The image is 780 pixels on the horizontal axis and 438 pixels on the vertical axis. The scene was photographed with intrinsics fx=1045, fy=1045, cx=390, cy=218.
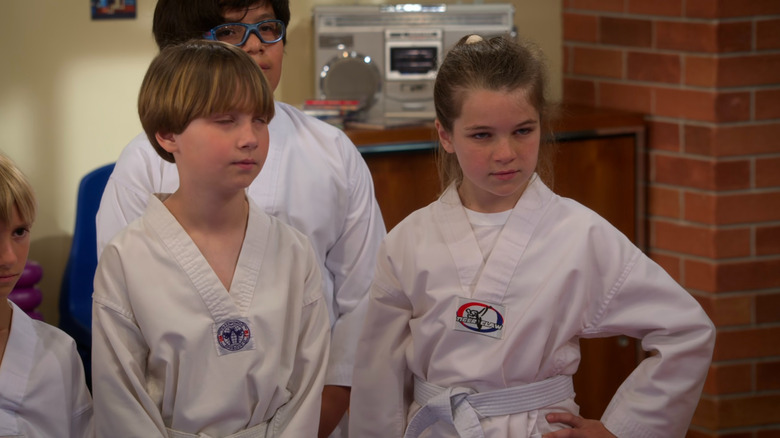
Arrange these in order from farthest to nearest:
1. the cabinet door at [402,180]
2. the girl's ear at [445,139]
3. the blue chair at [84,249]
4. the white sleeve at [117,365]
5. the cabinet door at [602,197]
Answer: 1. the cabinet door at [602,197]
2. the blue chair at [84,249]
3. the cabinet door at [402,180]
4. the girl's ear at [445,139]
5. the white sleeve at [117,365]

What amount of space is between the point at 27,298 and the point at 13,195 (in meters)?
1.35

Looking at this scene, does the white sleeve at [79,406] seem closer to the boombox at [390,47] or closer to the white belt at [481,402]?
the white belt at [481,402]

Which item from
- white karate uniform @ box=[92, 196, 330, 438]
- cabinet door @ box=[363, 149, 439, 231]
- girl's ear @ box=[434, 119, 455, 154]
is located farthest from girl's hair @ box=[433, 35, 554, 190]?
cabinet door @ box=[363, 149, 439, 231]

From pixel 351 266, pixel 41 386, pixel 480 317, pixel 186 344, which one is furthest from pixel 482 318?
pixel 41 386

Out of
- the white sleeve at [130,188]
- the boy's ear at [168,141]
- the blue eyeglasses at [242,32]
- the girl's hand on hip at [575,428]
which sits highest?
the blue eyeglasses at [242,32]

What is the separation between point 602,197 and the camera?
10.1ft

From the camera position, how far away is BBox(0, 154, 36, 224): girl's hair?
153 cm

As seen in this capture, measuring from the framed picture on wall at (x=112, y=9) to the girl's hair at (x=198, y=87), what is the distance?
1.57 metres

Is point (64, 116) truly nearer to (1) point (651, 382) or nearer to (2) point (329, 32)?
(2) point (329, 32)

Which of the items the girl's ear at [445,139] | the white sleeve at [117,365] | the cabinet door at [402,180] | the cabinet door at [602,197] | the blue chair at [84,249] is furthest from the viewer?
the cabinet door at [602,197]

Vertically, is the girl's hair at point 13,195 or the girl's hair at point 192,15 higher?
the girl's hair at point 192,15

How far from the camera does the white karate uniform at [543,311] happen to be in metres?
1.65

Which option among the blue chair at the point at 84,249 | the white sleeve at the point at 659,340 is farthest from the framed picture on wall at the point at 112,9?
the white sleeve at the point at 659,340

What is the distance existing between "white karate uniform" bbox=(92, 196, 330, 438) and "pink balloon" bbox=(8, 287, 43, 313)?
1380 millimetres
